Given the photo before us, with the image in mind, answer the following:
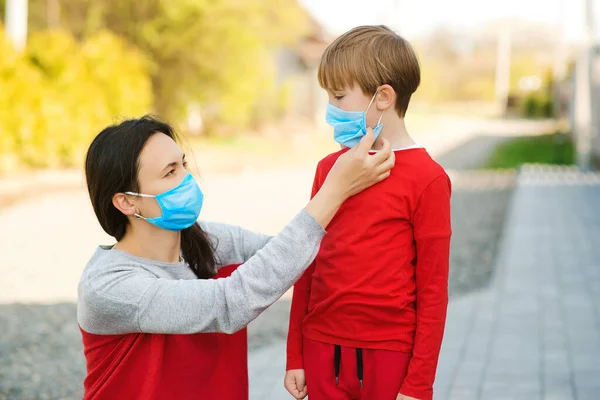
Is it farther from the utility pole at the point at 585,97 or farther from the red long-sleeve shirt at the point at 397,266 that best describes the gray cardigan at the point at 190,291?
the utility pole at the point at 585,97

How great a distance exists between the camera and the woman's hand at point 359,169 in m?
2.11

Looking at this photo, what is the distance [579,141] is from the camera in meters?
17.6

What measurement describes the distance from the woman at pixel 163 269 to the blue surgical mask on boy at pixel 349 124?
6cm

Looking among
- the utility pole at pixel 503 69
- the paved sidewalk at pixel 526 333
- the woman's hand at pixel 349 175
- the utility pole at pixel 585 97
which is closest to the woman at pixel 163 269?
the woman's hand at pixel 349 175

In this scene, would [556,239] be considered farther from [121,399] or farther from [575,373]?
[121,399]

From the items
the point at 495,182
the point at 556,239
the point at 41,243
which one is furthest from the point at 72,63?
the point at 556,239

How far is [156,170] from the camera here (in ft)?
7.77

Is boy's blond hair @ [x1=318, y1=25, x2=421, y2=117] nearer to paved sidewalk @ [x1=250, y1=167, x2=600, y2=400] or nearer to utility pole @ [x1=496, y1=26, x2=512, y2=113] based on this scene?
paved sidewalk @ [x1=250, y1=167, x2=600, y2=400]

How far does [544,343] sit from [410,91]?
3.45m

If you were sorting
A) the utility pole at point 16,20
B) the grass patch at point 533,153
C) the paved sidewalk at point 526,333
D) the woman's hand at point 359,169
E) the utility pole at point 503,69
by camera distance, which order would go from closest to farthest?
1. the woman's hand at point 359,169
2. the paved sidewalk at point 526,333
3. the utility pole at point 16,20
4. the grass patch at point 533,153
5. the utility pole at point 503,69

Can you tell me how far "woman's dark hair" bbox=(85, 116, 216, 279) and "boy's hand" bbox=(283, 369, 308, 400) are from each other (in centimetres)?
69

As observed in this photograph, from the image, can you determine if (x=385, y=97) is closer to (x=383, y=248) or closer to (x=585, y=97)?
(x=383, y=248)

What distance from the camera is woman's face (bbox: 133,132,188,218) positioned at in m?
2.35

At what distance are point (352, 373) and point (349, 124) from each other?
0.72 metres
